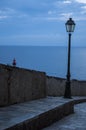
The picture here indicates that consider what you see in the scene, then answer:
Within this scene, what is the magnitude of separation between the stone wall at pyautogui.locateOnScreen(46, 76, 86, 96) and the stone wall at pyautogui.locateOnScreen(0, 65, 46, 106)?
19.9 ft

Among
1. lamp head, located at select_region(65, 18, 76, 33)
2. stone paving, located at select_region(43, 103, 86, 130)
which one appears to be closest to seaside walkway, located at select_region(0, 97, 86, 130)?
stone paving, located at select_region(43, 103, 86, 130)

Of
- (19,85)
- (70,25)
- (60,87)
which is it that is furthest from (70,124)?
(60,87)

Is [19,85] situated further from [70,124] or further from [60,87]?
[60,87]

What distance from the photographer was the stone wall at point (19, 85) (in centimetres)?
1007

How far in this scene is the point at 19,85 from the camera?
11242mm

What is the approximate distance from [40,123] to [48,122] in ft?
2.69

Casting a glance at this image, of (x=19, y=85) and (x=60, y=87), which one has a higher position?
(x=60, y=87)

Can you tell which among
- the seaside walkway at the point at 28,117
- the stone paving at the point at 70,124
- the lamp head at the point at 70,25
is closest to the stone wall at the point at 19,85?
the seaside walkway at the point at 28,117

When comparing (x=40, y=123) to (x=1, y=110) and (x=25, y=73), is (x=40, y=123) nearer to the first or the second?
(x=1, y=110)

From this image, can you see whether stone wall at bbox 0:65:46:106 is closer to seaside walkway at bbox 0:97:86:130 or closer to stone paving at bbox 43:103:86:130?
seaside walkway at bbox 0:97:86:130

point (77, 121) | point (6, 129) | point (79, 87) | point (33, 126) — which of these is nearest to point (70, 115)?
point (77, 121)

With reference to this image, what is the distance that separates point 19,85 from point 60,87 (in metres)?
10.5

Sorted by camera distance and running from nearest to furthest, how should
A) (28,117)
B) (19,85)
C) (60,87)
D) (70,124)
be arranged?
(28,117) < (70,124) < (19,85) < (60,87)

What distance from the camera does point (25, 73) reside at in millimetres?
11820
